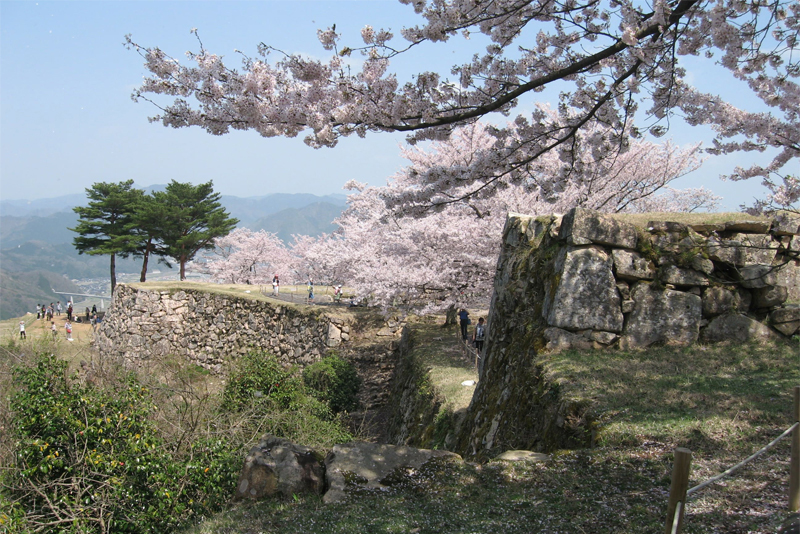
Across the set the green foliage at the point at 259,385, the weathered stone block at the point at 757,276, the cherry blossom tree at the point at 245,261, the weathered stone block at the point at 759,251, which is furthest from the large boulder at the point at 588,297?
the cherry blossom tree at the point at 245,261

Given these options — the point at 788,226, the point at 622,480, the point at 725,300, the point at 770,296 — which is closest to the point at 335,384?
the point at 725,300

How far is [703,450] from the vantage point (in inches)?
160

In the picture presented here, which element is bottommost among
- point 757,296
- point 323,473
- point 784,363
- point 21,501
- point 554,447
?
point 21,501

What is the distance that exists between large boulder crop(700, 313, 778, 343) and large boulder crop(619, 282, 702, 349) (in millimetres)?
178

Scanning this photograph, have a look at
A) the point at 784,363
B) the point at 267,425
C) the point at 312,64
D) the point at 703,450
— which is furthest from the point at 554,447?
the point at 267,425

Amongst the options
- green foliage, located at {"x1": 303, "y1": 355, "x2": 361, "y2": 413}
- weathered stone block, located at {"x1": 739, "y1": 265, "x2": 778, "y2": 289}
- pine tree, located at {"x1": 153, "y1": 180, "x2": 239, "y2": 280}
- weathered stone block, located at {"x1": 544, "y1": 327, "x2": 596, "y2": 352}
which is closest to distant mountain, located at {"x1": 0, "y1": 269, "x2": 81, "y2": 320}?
pine tree, located at {"x1": 153, "y1": 180, "x2": 239, "y2": 280}

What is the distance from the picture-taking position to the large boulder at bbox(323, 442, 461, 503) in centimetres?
441

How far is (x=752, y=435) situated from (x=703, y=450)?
0.49 meters

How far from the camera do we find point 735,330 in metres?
6.59

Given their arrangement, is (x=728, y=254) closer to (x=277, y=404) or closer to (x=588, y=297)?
(x=588, y=297)

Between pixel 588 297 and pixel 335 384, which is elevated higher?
pixel 588 297

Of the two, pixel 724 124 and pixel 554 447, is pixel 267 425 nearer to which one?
pixel 554 447

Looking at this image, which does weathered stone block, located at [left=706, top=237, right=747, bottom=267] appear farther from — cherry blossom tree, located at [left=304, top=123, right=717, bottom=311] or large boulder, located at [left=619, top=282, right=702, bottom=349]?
cherry blossom tree, located at [left=304, top=123, right=717, bottom=311]

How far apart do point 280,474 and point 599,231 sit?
4940 mm
